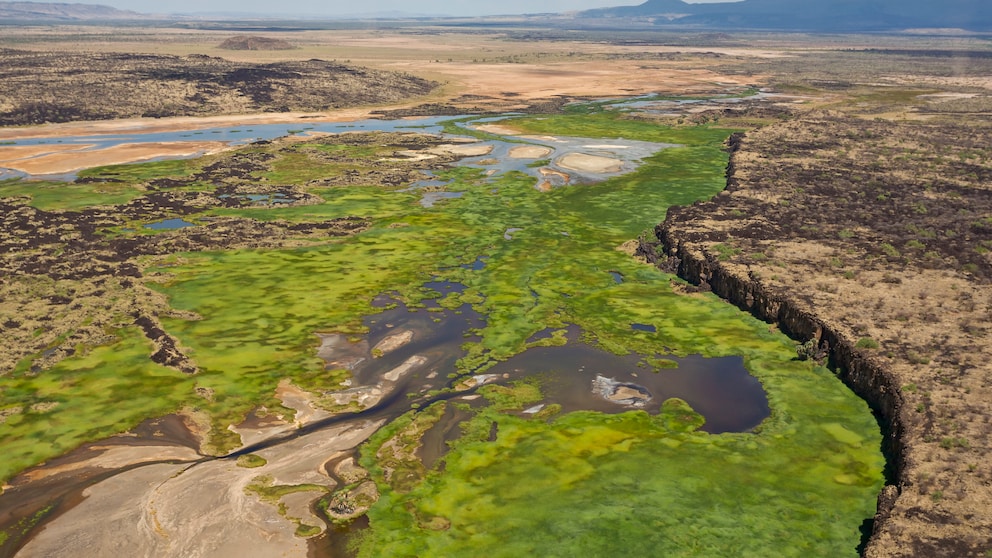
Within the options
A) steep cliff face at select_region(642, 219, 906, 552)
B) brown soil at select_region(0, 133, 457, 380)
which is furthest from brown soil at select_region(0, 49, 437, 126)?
steep cliff face at select_region(642, 219, 906, 552)

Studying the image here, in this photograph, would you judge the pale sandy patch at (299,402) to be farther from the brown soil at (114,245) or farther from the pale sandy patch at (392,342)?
the brown soil at (114,245)

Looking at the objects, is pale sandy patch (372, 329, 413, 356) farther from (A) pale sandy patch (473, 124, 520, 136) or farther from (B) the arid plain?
(A) pale sandy patch (473, 124, 520, 136)

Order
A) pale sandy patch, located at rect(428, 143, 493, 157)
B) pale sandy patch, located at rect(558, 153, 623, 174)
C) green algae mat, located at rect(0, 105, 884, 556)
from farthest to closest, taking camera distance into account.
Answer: pale sandy patch, located at rect(428, 143, 493, 157), pale sandy patch, located at rect(558, 153, 623, 174), green algae mat, located at rect(0, 105, 884, 556)

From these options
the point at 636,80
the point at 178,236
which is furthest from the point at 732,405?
the point at 636,80

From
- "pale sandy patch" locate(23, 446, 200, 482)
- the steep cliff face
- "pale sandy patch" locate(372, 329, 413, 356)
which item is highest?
the steep cliff face

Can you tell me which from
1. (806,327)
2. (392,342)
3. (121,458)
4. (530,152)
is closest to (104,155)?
(530,152)

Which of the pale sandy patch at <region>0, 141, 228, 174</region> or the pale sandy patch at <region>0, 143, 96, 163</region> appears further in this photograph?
the pale sandy patch at <region>0, 143, 96, 163</region>

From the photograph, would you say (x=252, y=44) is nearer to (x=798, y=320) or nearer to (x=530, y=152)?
(x=530, y=152)
